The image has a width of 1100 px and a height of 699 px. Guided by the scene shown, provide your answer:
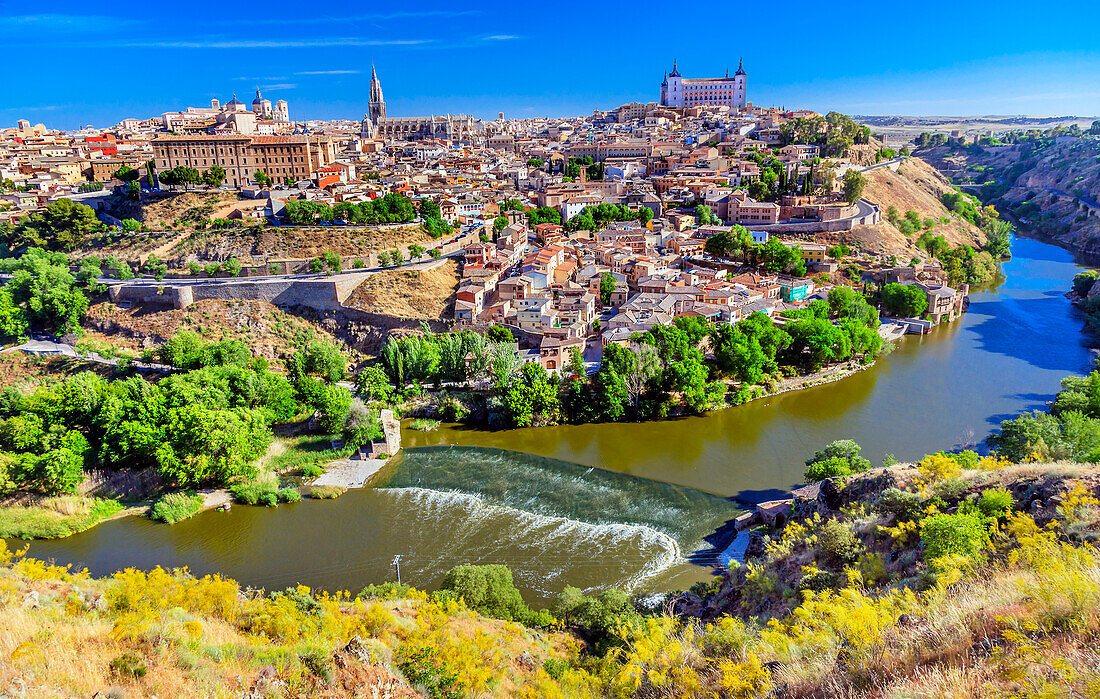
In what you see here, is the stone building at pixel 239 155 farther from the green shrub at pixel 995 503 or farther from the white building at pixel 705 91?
the white building at pixel 705 91

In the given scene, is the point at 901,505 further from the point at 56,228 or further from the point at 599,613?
the point at 56,228

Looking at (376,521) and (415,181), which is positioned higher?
(415,181)

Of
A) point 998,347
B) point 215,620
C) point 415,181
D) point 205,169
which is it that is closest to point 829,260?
point 998,347

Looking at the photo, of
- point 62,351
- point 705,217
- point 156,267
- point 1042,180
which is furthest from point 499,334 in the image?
point 1042,180

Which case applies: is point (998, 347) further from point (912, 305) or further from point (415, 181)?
point (415, 181)

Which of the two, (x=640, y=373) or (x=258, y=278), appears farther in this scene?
(x=258, y=278)
